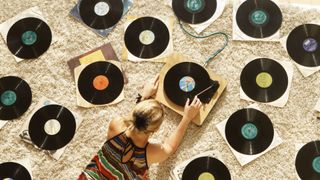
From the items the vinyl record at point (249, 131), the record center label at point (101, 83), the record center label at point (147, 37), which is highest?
the record center label at point (147, 37)

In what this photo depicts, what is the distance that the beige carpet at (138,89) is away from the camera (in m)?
1.82

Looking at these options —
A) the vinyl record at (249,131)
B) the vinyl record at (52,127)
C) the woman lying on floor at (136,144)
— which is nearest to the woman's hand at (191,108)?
the woman lying on floor at (136,144)

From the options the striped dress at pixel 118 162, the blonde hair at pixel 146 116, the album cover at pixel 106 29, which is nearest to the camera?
the blonde hair at pixel 146 116

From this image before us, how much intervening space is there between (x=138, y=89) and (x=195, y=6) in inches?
17.4

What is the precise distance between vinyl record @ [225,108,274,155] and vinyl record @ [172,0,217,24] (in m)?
0.44

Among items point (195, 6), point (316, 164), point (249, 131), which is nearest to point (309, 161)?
point (316, 164)

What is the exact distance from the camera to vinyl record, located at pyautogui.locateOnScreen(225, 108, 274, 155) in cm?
181

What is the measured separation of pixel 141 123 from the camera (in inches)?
56.9

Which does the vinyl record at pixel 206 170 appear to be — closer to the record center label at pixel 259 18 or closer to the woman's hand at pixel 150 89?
the woman's hand at pixel 150 89

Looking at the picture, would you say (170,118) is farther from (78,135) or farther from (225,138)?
(78,135)

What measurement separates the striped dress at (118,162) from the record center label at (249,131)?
43 centimetres

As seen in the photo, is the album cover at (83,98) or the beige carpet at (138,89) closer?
the beige carpet at (138,89)

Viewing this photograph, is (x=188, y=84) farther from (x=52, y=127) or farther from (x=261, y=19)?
(x=52, y=127)

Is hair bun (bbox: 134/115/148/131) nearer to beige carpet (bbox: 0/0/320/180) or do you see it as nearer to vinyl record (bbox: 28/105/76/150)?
beige carpet (bbox: 0/0/320/180)
